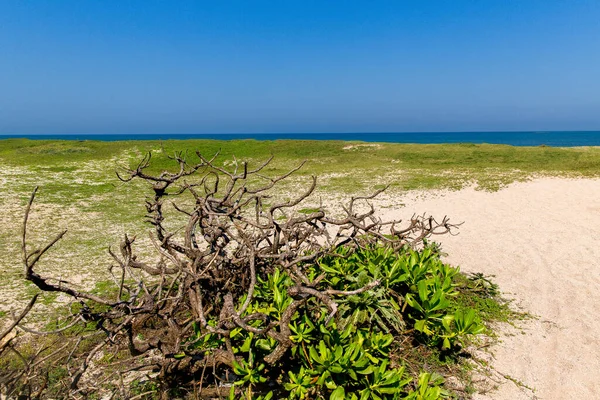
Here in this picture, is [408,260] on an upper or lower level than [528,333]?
upper

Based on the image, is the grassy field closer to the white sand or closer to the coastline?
the coastline

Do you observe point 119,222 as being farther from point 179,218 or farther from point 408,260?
point 408,260

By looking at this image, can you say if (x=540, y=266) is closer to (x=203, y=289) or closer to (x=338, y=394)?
(x=338, y=394)

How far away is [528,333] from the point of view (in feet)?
16.3

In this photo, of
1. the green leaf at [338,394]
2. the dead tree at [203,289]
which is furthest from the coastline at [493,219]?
the dead tree at [203,289]

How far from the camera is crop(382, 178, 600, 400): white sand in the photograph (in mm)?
4152

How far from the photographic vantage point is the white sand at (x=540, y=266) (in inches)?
163

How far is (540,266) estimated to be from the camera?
7.49 meters

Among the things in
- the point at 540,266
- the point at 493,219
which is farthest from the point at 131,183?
the point at 540,266

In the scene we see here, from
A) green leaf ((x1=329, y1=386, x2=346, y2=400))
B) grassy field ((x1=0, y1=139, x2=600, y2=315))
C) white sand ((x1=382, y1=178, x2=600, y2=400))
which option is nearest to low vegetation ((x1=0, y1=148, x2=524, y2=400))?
green leaf ((x1=329, y1=386, x2=346, y2=400))

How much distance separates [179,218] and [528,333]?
1043cm

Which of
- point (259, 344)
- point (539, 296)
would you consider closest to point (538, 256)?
point (539, 296)

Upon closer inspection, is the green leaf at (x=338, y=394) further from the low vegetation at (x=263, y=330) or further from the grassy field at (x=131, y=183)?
the grassy field at (x=131, y=183)

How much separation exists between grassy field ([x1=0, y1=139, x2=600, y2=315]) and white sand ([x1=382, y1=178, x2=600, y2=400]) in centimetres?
286
